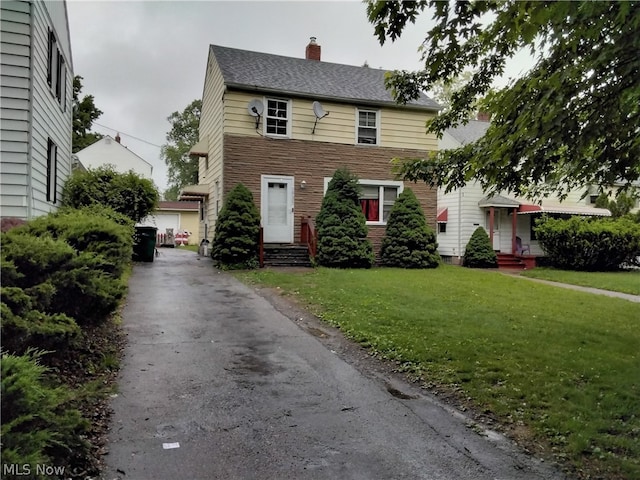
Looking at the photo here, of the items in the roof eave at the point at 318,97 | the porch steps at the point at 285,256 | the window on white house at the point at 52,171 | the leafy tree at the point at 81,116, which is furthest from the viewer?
the leafy tree at the point at 81,116

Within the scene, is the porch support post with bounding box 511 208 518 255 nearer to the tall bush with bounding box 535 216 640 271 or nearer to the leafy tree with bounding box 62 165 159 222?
the tall bush with bounding box 535 216 640 271

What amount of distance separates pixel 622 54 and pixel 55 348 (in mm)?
5422

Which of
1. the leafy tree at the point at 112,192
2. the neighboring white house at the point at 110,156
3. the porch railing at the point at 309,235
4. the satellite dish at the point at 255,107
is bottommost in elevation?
the porch railing at the point at 309,235

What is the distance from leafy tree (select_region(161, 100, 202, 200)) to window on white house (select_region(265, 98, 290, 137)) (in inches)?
1313

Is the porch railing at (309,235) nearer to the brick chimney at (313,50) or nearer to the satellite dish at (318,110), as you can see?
the satellite dish at (318,110)

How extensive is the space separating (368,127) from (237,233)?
655 centimetres

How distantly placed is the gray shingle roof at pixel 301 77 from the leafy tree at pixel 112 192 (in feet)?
14.8

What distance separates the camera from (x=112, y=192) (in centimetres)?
1192

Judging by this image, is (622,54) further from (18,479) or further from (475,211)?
(475,211)

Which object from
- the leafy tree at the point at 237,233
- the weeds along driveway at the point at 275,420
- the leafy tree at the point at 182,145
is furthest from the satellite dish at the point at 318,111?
the leafy tree at the point at 182,145

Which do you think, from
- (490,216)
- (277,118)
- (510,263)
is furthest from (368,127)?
(510,263)

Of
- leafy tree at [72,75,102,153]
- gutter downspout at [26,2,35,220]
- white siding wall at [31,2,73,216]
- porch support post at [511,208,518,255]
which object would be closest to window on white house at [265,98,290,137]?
white siding wall at [31,2,73,216]

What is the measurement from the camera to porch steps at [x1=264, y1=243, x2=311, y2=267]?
1409 centimetres

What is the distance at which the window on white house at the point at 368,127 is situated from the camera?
53.6ft
